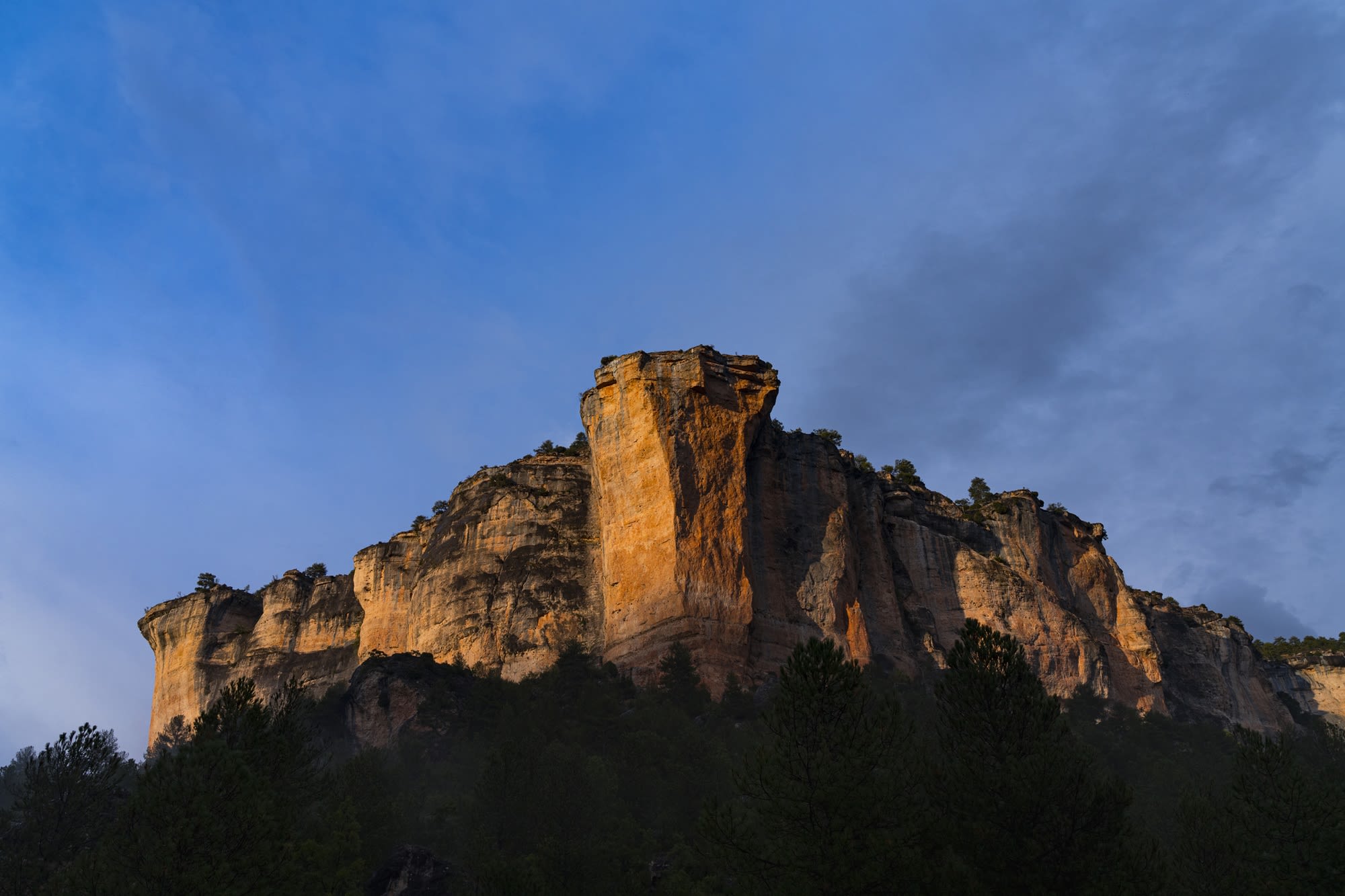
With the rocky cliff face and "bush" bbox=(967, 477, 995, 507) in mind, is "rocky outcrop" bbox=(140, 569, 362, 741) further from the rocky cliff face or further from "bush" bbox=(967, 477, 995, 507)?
"bush" bbox=(967, 477, 995, 507)

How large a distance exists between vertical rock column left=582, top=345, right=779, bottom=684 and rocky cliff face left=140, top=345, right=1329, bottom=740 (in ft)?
0.39

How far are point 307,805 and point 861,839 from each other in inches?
711

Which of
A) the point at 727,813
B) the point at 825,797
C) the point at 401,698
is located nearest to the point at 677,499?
the point at 401,698

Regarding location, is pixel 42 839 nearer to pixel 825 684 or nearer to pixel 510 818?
pixel 510 818

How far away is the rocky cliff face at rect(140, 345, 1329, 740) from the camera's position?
199 ft

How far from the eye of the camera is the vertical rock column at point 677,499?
5841 centimetres

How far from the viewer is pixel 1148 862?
24.8 m

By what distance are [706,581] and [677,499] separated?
4842mm

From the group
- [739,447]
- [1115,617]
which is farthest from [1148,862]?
[1115,617]

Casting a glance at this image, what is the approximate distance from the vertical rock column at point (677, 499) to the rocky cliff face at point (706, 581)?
12cm

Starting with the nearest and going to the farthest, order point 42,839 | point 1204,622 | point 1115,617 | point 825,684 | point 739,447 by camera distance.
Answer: point 825,684, point 42,839, point 739,447, point 1115,617, point 1204,622

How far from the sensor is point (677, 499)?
6006 centimetres

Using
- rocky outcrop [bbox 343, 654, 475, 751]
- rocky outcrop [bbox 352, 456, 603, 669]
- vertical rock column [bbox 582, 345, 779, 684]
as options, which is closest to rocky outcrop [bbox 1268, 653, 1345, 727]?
vertical rock column [bbox 582, 345, 779, 684]

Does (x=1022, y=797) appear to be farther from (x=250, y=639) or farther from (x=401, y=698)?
(x=250, y=639)
